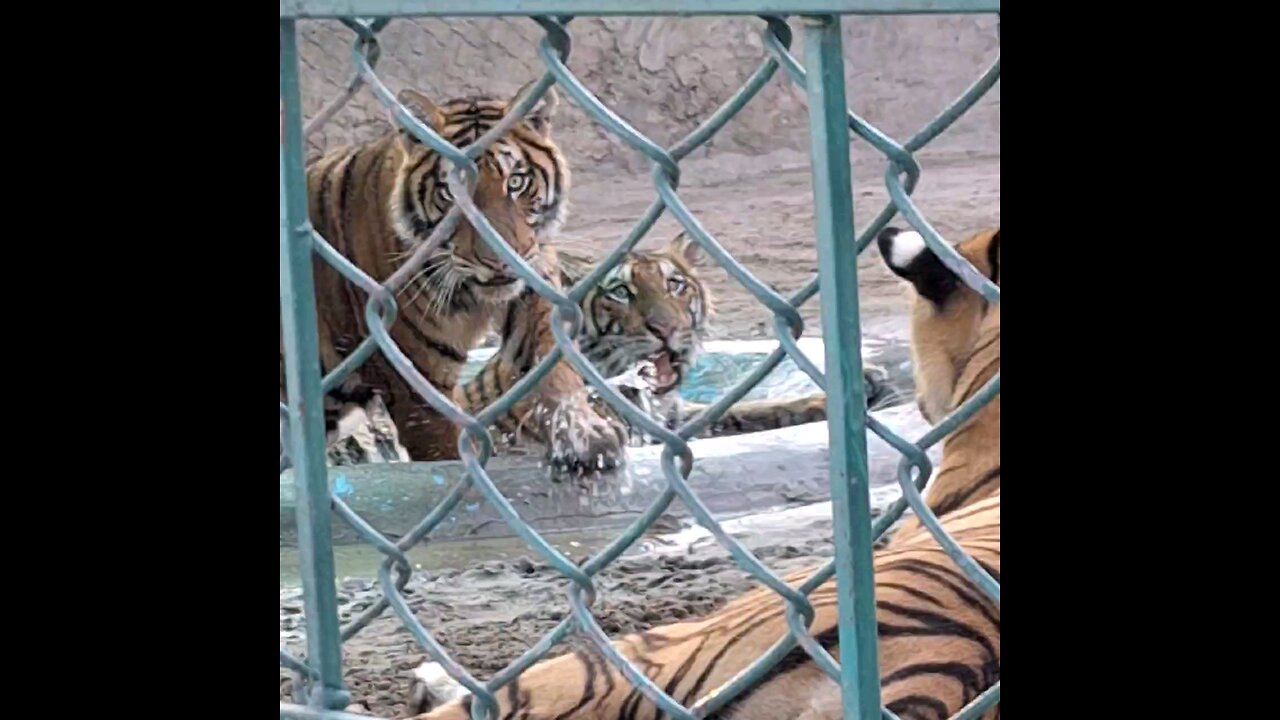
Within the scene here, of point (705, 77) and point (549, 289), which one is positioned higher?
point (705, 77)

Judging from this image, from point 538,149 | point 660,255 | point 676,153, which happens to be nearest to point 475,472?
point 676,153

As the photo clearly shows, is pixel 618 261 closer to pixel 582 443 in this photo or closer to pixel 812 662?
pixel 812 662

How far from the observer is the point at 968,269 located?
637mm

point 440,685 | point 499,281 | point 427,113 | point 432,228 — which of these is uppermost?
point 427,113

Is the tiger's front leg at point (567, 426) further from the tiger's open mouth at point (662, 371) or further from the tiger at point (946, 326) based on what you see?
the tiger at point (946, 326)

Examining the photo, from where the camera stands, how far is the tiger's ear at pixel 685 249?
10.5 feet

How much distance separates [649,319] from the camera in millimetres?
3096

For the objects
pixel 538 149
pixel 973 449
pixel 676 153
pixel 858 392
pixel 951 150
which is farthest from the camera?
pixel 951 150

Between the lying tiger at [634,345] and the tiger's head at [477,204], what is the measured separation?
0.53 feet

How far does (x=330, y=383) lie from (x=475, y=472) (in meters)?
0.09

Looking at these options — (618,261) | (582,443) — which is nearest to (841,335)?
(618,261)

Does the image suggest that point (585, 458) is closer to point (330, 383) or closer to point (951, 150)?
point (951, 150)

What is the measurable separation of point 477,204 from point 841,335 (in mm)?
2310

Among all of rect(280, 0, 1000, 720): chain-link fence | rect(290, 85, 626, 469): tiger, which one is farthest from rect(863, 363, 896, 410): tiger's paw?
rect(280, 0, 1000, 720): chain-link fence
